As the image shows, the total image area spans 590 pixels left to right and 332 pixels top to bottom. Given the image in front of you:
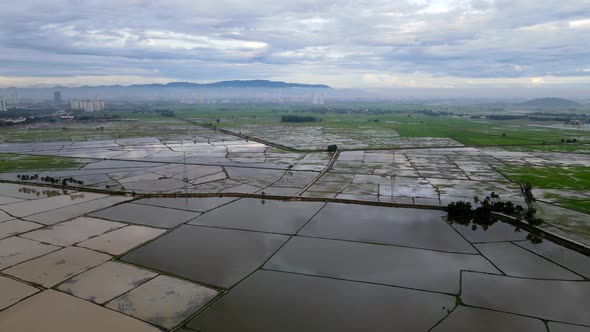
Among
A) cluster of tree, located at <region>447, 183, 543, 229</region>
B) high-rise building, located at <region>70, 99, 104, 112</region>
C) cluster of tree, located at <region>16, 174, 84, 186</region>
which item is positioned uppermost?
high-rise building, located at <region>70, 99, 104, 112</region>

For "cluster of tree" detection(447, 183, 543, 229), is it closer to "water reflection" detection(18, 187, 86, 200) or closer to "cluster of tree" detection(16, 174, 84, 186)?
"water reflection" detection(18, 187, 86, 200)

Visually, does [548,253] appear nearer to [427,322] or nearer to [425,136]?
[427,322]

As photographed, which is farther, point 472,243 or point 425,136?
point 425,136

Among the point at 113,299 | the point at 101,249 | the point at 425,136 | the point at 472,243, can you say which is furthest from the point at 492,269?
the point at 425,136

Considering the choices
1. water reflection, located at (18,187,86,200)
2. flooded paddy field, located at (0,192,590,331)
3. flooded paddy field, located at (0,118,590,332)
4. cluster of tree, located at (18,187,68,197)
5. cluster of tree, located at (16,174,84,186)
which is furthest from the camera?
cluster of tree, located at (16,174,84,186)

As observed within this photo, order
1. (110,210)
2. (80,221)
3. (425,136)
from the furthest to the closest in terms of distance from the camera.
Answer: (425,136) → (110,210) → (80,221)

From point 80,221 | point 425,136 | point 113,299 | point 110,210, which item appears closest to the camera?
point 113,299

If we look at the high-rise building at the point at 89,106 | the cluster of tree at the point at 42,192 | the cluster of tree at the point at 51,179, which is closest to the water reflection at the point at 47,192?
the cluster of tree at the point at 42,192

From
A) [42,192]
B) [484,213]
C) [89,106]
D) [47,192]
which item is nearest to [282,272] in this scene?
[484,213]

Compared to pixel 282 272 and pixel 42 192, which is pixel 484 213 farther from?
pixel 42 192

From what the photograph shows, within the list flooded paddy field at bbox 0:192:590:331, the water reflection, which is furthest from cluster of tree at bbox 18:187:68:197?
flooded paddy field at bbox 0:192:590:331

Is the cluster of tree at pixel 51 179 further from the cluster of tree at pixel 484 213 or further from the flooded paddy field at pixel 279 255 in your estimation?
the cluster of tree at pixel 484 213
